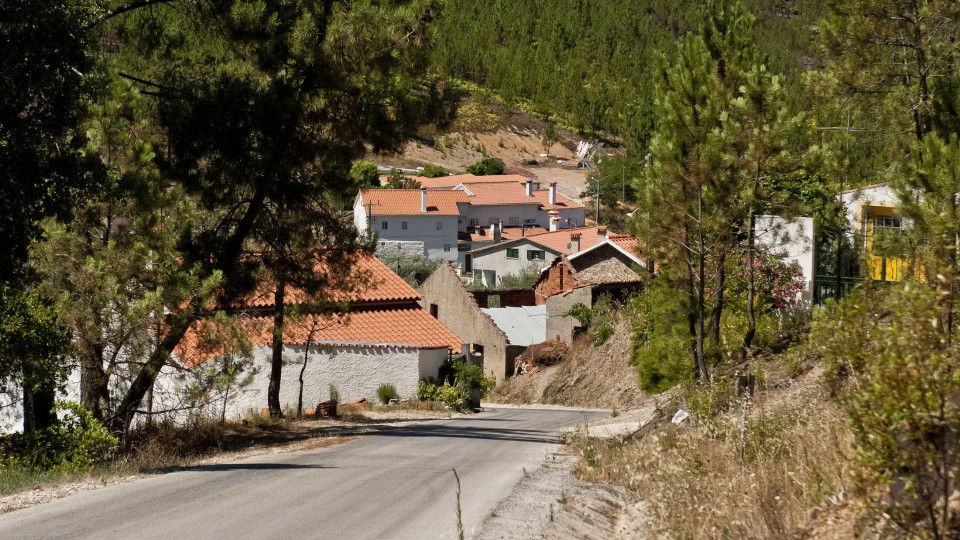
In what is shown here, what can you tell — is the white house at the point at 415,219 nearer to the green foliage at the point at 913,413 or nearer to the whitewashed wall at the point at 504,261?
the whitewashed wall at the point at 504,261

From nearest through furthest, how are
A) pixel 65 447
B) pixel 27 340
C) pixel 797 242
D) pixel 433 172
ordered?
1. pixel 27 340
2. pixel 65 447
3. pixel 797 242
4. pixel 433 172

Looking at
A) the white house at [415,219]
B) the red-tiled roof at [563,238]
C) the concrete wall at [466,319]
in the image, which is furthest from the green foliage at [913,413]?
the white house at [415,219]

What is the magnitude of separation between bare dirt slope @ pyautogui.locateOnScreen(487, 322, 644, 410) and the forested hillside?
78548 millimetres

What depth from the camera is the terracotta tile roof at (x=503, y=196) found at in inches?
3386

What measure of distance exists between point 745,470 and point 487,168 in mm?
99817

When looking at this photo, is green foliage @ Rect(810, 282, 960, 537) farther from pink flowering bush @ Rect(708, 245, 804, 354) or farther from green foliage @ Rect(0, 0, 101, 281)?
pink flowering bush @ Rect(708, 245, 804, 354)

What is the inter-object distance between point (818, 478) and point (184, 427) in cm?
1091

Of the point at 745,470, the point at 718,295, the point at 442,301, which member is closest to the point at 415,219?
the point at 442,301

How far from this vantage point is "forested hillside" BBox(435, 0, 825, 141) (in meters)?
128

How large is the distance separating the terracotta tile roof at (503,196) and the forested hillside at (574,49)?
2641cm

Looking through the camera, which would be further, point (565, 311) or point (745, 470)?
point (565, 311)

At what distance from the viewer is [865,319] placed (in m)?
8.27

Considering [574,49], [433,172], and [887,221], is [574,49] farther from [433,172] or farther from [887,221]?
[887,221]

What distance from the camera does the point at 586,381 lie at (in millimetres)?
34000
